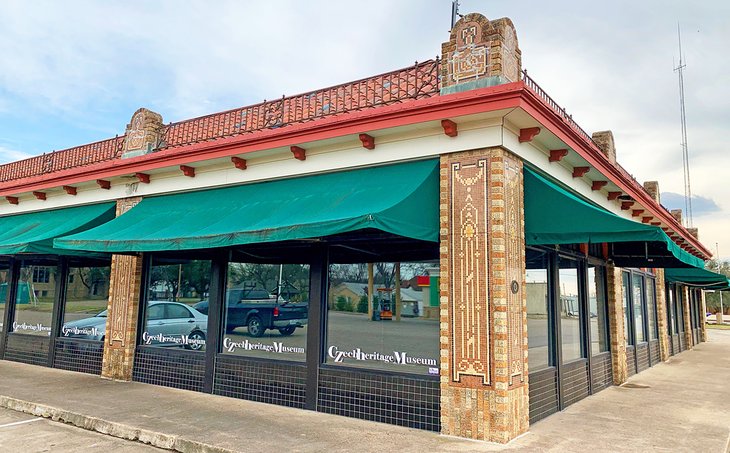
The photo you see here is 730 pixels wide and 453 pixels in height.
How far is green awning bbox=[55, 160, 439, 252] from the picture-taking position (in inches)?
249

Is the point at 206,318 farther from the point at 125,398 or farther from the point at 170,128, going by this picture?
the point at 170,128

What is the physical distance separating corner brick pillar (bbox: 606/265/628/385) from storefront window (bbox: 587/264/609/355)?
15 centimetres

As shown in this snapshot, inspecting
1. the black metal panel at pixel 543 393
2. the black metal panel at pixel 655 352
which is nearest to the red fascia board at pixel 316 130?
the black metal panel at pixel 543 393

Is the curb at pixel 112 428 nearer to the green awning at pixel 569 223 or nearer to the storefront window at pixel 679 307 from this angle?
the green awning at pixel 569 223

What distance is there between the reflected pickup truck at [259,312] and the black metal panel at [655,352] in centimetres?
1103

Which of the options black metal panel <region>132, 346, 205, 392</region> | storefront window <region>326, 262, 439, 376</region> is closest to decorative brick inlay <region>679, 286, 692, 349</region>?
storefront window <region>326, 262, 439, 376</region>

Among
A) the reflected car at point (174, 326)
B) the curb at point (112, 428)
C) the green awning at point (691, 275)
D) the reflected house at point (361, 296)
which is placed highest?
the green awning at point (691, 275)

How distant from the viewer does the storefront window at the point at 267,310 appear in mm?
8133

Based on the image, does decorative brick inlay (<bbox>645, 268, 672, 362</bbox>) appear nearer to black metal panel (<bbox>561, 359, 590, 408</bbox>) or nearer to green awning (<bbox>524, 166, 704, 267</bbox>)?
black metal panel (<bbox>561, 359, 590, 408</bbox>)

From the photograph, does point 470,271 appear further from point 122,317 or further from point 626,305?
point 626,305

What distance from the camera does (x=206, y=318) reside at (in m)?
9.16

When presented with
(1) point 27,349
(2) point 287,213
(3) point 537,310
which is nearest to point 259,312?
(2) point 287,213

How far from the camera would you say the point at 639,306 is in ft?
44.9

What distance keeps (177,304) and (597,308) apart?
822 centimetres
